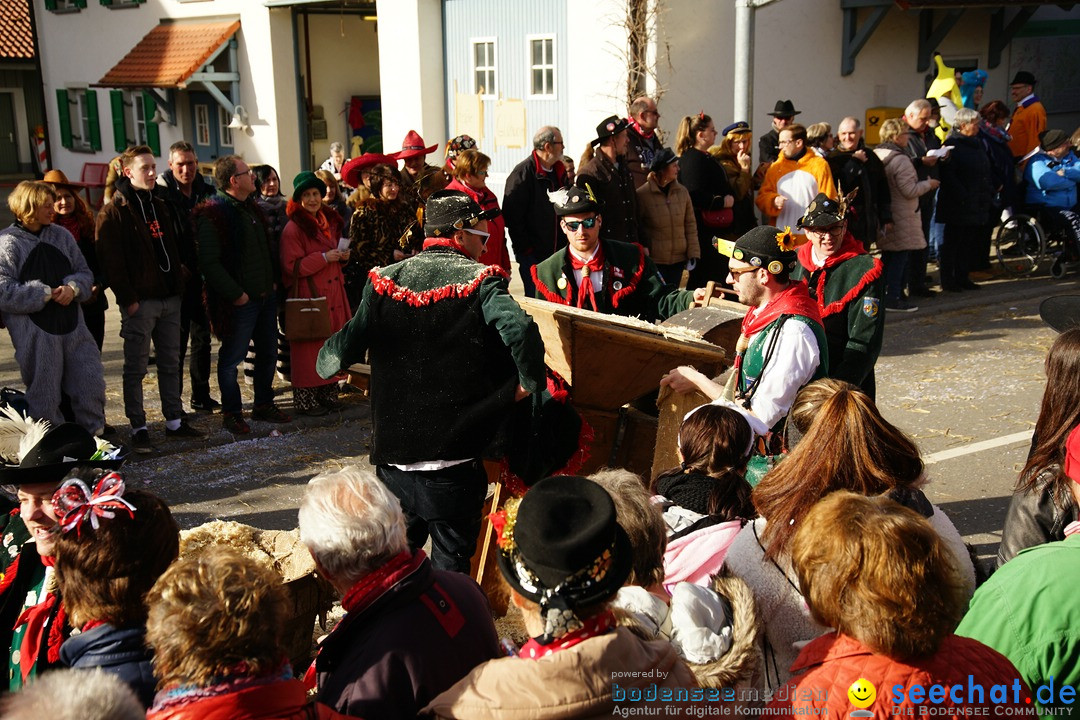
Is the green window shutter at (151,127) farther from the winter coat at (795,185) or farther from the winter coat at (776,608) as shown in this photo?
the winter coat at (776,608)

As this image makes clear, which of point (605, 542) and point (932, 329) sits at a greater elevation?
point (605, 542)

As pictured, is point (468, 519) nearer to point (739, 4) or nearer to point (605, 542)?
point (605, 542)

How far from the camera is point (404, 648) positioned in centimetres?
278

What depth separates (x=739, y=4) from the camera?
11938 millimetres

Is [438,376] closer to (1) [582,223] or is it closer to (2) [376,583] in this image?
(2) [376,583]

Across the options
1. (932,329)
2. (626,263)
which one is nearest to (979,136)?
(932,329)

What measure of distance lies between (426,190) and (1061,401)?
6.51 meters

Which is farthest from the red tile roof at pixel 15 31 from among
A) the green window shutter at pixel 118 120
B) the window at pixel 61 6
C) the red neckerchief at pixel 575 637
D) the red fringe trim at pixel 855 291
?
the red neckerchief at pixel 575 637

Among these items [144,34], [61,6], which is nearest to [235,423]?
[144,34]

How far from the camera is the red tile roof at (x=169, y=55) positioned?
1886cm

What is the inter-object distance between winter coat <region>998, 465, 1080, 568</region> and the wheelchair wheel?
1094 cm

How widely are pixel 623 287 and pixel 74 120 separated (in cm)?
2209

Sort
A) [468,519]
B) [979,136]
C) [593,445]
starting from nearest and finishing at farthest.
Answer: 1. [468,519]
2. [593,445]
3. [979,136]

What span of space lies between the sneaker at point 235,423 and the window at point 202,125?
13983mm
